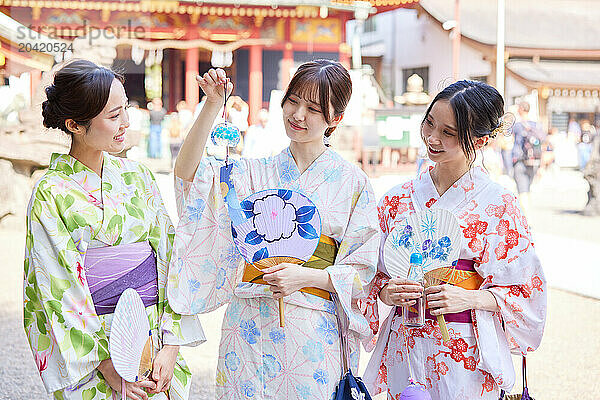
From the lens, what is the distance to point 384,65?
85.6ft

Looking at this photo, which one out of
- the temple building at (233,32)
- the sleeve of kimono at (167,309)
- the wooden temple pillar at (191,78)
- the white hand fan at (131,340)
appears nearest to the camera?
the white hand fan at (131,340)

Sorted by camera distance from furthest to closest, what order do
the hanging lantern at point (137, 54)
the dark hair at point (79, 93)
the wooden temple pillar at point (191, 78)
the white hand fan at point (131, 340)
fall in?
1. the wooden temple pillar at point (191, 78)
2. the hanging lantern at point (137, 54)
3. the dark hair at point (79, 93)
4. the white hand fan at point (131, 340)

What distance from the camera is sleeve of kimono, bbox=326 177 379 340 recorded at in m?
1.95

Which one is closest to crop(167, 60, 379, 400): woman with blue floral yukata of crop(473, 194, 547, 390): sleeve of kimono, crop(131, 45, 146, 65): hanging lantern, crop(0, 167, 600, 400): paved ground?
crop(473, 194, 547, 390): sleeve of kimono

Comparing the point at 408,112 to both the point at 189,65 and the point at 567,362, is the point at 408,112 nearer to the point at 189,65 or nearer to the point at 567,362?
the point at 189,65

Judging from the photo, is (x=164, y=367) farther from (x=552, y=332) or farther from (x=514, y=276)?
(x=552, y=332)

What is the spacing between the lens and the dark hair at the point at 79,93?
188 cm

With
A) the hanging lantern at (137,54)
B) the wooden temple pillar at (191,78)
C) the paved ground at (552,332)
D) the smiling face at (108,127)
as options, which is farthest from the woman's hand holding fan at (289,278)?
the hanging lantern at (137,54)

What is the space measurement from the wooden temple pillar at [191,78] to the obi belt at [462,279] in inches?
588

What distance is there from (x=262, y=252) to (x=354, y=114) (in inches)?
588

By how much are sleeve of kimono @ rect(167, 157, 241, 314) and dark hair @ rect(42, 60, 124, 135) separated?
347 millimetres

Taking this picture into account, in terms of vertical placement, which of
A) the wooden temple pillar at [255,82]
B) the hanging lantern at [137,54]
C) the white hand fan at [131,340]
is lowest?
the white hand fan at [131,340]

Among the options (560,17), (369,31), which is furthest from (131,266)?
(369,31)

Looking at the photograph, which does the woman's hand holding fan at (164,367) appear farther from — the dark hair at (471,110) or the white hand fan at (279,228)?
the dark hair at (471,110)
